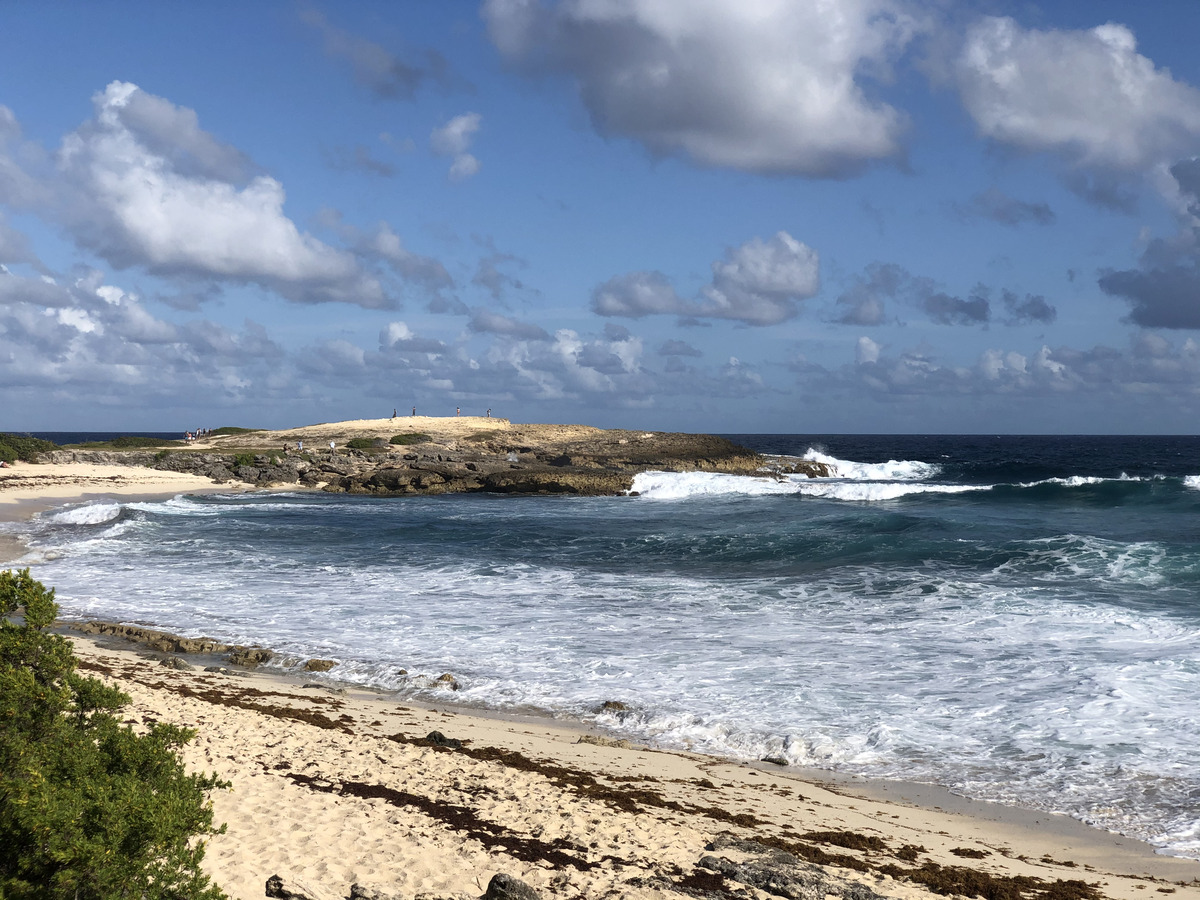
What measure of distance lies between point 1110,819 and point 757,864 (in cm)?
398

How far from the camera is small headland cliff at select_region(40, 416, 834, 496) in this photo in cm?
4294

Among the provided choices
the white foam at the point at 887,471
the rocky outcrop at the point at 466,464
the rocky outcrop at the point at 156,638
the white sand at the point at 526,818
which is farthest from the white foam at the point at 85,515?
the white foam at the point at 887,471

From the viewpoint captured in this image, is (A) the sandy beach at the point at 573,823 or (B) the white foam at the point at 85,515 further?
(B) the white foam at the point at 85,515

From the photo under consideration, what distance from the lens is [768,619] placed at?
15.7 meters

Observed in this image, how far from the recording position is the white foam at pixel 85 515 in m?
28.3

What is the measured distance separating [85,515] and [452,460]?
22.6 m

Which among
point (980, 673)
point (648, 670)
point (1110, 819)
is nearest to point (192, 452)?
point (648, 670)

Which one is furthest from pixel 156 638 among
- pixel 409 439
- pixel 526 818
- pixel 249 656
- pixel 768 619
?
pixel 409 439

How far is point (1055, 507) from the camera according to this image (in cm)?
3362

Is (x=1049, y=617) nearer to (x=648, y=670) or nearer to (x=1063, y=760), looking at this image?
(x=1063, y=760)

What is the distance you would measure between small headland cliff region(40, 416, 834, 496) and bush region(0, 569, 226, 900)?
37236 millimetres

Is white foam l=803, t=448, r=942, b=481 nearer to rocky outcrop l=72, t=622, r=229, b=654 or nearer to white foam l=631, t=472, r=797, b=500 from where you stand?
white foam l=631, t=472, r=797, b=500

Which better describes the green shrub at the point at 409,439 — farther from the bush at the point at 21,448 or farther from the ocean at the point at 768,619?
the ocean at the point at 768,619

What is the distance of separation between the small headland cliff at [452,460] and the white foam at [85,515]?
13476mm
